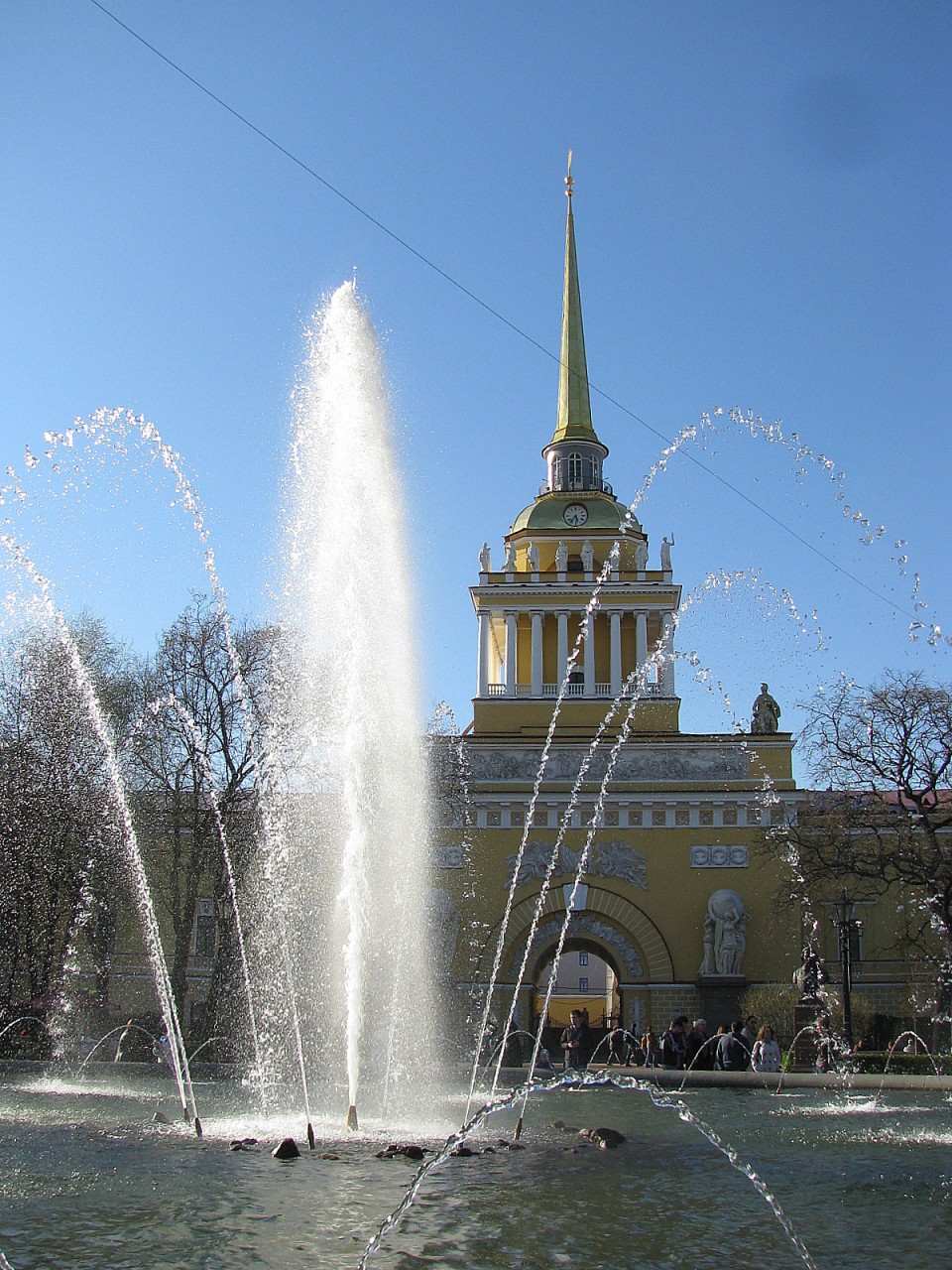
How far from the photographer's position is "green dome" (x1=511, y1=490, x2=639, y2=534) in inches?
1492

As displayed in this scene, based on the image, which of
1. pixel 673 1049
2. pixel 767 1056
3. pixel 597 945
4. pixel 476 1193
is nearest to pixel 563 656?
pixel 597 945

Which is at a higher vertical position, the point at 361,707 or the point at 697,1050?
the point at 361,707

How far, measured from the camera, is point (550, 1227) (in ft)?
18.9

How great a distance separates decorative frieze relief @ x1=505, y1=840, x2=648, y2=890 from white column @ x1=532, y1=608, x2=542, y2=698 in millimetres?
7895

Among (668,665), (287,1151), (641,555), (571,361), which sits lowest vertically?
(287,1151)

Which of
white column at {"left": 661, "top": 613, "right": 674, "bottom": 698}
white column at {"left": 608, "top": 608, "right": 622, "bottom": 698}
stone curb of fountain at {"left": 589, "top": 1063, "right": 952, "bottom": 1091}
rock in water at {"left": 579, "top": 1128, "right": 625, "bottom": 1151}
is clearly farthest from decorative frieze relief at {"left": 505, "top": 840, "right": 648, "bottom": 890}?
rock in water at {"left": 579, "top": 1128, "right": 625, "bottom": 1151}

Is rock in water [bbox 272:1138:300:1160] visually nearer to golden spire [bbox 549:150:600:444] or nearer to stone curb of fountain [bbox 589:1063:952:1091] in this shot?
stone curb of fountain [bbox 589:1063:952:1091]

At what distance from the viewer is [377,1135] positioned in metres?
8.48

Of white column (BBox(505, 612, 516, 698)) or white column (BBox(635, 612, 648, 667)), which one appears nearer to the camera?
white column (BBox(635, 612, 648, 667))

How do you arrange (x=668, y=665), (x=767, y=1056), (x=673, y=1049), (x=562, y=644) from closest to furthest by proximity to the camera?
(x=767, y=1056) < (x=673, y=1049) < (x=668, y=665) < (x=562, y=644)

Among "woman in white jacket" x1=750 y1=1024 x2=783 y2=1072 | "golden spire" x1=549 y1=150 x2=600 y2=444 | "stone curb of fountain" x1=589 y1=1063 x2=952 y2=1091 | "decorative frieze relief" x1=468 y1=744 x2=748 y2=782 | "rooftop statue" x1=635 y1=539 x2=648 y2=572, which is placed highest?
"golden spire" x1=549 y1=150 x2=600 y2=444

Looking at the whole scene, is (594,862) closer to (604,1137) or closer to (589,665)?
(589,665)

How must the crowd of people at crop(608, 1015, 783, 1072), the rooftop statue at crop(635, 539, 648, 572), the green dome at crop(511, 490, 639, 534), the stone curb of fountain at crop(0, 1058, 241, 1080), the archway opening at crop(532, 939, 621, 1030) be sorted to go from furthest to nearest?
the archway opening at crop(532, 939, 621, 1030) < the green dome at crop(511, 490, 639, 534) < the rooftop statue at crop(635, 539, 648, 572) < the stone curb of fountain at crop(0, 1058, 241, 1080) < the crowd of people at crop(608, 1015, 783, 1072)

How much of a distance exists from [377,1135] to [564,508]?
31291mm
